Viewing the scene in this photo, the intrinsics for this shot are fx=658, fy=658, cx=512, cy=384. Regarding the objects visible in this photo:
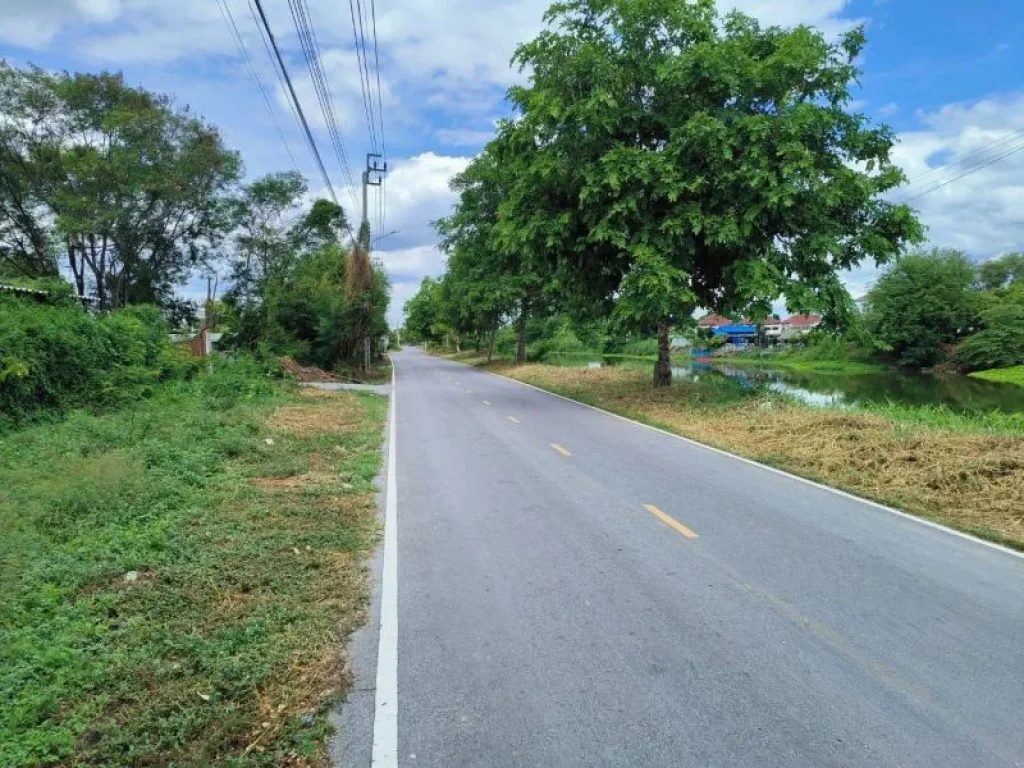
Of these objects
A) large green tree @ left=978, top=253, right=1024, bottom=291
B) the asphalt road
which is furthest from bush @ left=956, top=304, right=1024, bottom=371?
the asphalt road

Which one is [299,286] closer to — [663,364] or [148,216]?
[148,216]

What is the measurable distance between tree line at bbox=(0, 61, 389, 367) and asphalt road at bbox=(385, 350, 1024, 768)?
25.6 meters

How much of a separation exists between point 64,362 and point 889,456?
15.2 m

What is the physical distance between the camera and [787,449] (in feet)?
36.7

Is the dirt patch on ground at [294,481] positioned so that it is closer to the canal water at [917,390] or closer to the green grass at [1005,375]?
the canal water at [917,390]

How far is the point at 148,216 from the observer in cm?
3138

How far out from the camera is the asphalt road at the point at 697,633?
329 cm

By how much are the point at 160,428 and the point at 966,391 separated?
127ft

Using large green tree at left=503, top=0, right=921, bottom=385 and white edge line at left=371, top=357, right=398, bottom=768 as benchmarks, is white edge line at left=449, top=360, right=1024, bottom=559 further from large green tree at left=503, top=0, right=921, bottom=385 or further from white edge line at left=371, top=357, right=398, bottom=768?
white edge line at left=371, top=357, right=398, bottom=768

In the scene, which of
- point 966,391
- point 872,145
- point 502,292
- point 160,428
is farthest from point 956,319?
point 160,428

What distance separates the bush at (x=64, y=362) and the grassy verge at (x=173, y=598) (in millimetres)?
2498

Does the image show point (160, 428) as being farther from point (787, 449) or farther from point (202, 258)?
point (202, 258)

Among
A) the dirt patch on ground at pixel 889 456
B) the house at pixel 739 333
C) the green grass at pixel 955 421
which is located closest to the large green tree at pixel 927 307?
the house at pixel 739 333

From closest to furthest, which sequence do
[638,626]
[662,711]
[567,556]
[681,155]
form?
[662,711] < [638,626] < [567,556] < [681,155]
